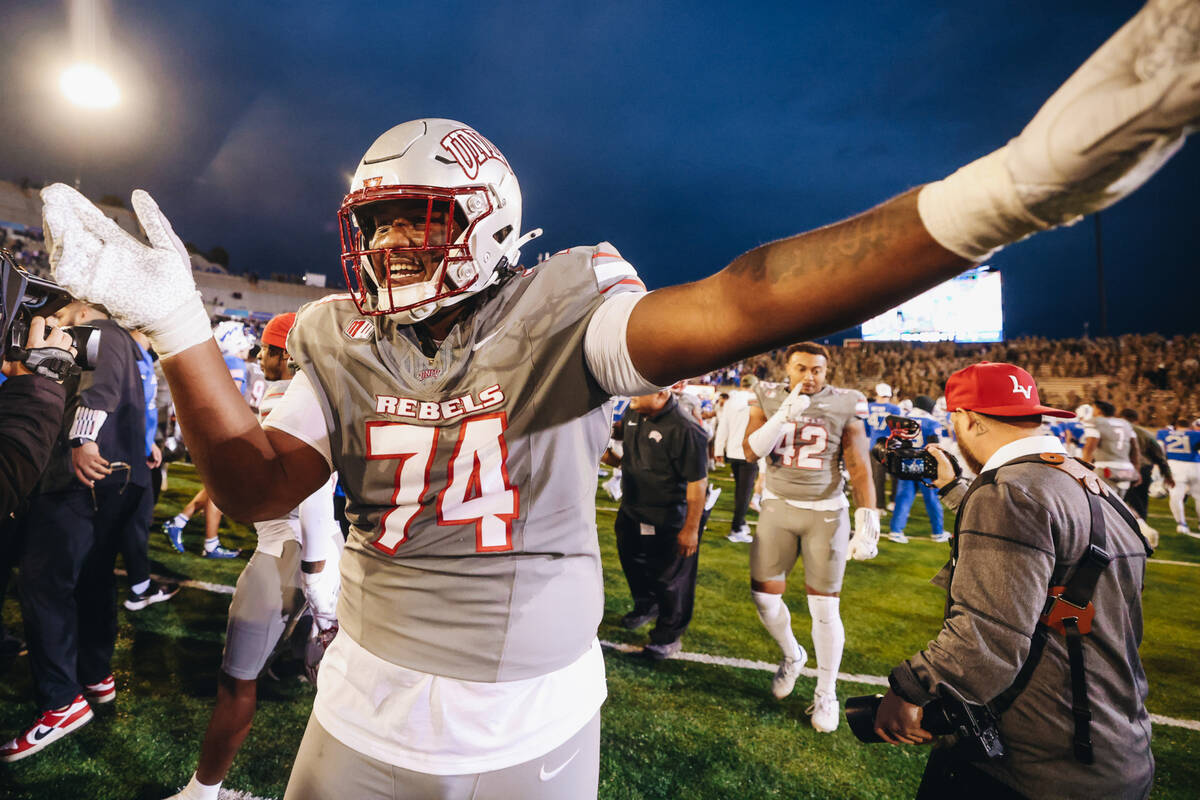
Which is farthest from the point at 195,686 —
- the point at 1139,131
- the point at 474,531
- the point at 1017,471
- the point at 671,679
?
the point at 1139,131

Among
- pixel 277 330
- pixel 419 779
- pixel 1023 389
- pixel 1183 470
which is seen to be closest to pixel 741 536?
pixel 1023 389

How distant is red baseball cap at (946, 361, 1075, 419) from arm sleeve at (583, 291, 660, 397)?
1864mm

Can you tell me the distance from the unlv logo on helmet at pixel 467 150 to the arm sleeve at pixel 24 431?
160 cm

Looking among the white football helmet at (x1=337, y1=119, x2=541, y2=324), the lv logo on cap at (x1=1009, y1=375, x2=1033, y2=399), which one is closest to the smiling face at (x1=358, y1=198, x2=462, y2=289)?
the white football helmet at (x1=337, y1=119, x2=541, y2=324)

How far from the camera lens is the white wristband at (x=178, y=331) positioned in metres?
1.13

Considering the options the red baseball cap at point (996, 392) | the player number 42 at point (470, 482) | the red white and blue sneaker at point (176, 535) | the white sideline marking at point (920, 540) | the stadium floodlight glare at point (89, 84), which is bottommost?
the white sideline marking at point (920, 540)

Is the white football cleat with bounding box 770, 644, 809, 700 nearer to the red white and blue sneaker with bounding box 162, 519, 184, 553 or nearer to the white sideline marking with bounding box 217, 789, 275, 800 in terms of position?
the white sideline marking with bounding box 217, 789, 275, 800

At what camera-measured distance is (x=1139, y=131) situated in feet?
2.27

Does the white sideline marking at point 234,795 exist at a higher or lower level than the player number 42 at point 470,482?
lower

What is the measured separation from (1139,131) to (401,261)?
1431 mm

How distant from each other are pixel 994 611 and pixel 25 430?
3126 mm

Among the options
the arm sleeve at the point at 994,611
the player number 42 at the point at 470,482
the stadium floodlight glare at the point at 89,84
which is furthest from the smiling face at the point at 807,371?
the stadium floodlight glare at the point at 89,84

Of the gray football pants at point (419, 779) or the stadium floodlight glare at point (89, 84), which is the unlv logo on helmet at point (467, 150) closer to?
the gray football pants at point (419, 779)

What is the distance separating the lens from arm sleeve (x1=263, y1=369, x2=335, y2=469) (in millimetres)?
1454
